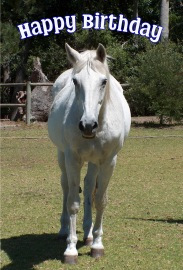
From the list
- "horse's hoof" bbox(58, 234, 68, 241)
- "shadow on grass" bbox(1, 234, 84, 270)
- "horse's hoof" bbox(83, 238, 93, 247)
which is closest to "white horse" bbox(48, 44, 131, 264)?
"horse's hoof" bbox(83, 238, 93, 247)

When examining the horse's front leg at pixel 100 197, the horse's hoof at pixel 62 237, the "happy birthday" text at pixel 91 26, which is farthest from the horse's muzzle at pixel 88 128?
the "happy birthday" text at pixel 91 26

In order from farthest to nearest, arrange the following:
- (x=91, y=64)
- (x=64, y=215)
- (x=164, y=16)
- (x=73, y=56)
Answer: (x=164, y=16)
(x=64, y=215)
(x=73, y=56)
(x=91, y=64)

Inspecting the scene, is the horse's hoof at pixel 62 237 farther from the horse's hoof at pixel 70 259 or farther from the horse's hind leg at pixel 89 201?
the horse's hoof at pixel 70 259

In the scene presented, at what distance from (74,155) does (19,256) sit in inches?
39.7

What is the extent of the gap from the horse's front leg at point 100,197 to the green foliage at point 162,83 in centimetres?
1390

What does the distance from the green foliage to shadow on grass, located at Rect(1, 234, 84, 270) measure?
13558 millimetres

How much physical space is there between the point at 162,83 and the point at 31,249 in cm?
1457

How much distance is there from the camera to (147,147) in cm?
1462

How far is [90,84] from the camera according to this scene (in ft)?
15.0

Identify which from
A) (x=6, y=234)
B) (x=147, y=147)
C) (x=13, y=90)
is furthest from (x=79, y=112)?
(x=13, y=90)

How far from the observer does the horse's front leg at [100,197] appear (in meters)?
5.10

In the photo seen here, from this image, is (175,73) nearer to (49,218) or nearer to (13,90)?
(13,90)

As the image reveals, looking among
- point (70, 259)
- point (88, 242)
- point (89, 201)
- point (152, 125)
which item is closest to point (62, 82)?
point (89, 201)

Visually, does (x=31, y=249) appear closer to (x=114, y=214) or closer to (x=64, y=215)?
(x=64, y=215)
